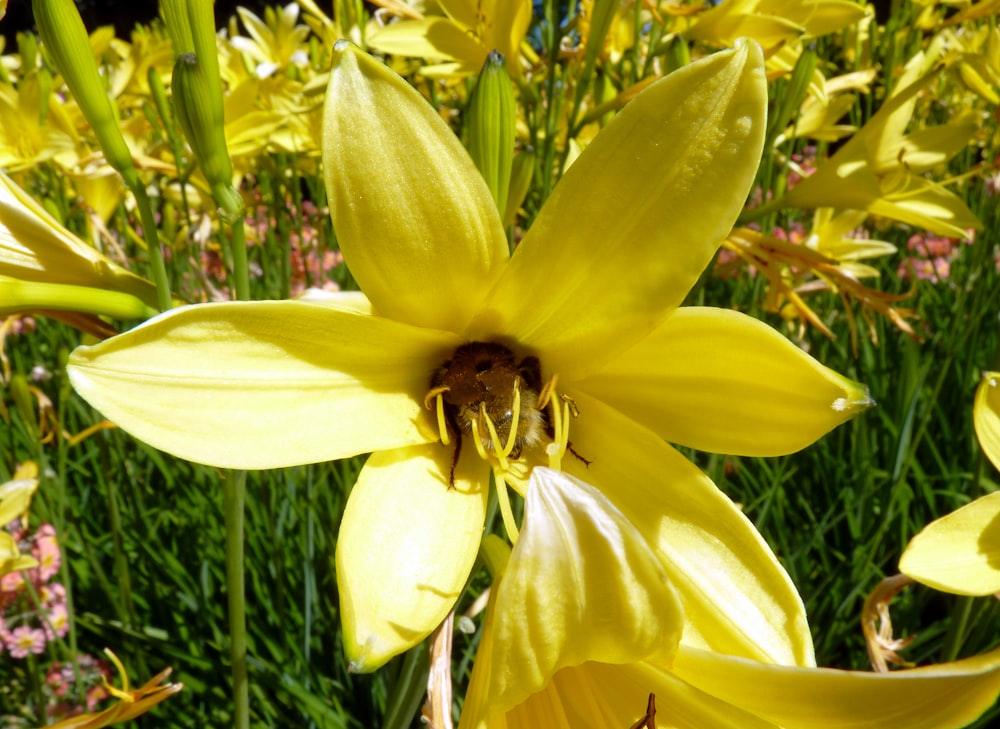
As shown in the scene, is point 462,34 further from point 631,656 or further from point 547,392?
point 631,656

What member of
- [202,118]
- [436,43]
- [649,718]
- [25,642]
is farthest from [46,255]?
[25,642]

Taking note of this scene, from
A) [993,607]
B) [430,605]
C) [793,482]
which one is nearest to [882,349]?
[793,482]

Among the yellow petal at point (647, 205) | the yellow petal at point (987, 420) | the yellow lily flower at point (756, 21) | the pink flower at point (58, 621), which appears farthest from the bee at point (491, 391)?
the pink flower at point (58, 621)

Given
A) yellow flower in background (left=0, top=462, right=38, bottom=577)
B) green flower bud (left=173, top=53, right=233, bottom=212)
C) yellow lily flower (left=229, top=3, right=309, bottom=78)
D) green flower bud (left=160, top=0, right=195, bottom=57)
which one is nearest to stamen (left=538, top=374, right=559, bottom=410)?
green flower bud (left=173, top=53, right=233, bottom=212)

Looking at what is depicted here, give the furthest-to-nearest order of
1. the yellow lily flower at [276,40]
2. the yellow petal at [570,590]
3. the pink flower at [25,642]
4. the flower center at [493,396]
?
1. the yellow lily flower at [276,40]
2. the pink flower at [25,642]
3. the flower center at [493,396]
4. the yellow petal at [570,590]

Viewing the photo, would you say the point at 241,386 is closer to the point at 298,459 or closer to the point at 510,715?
the point at 298,459

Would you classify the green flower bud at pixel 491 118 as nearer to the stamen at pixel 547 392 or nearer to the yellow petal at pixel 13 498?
the stamen at pixel 547 392
